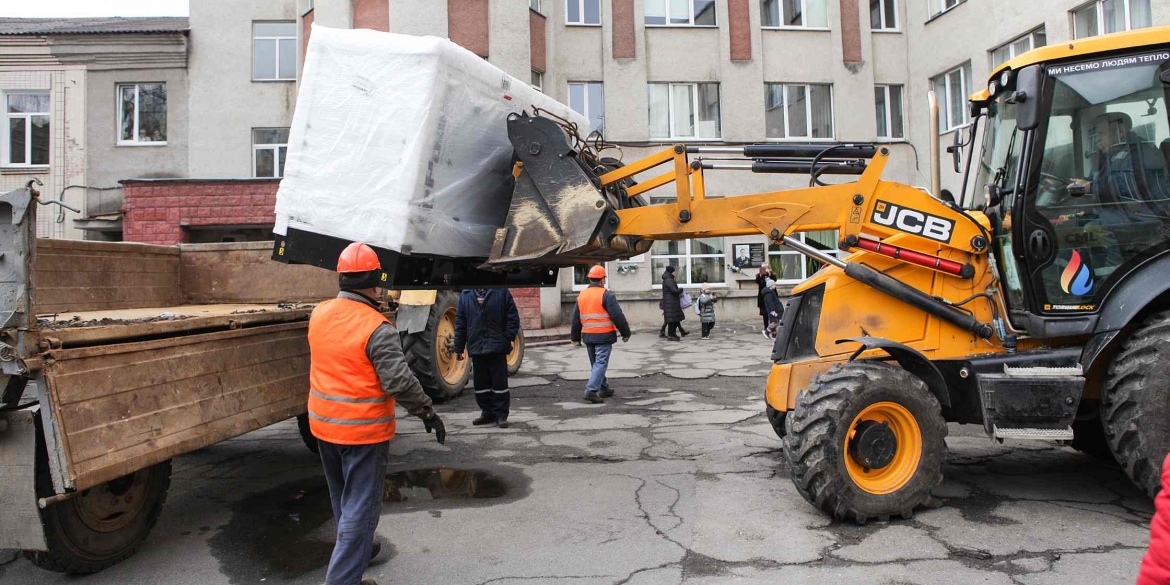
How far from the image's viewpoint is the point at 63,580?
407 cm

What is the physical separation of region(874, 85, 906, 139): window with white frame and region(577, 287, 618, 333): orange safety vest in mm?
14244

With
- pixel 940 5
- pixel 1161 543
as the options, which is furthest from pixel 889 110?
pixel 1161 543

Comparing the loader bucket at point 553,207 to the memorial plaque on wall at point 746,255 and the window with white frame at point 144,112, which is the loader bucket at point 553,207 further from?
the window with white frame at point 144,112

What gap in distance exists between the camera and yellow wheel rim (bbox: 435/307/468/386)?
30.6ft

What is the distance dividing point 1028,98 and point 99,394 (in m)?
5.45

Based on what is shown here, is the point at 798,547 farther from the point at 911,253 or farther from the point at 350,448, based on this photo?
the point at 350,448

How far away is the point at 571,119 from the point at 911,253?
10.1ft

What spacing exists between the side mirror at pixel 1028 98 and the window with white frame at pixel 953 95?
1527cm

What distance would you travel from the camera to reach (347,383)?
3.82 m

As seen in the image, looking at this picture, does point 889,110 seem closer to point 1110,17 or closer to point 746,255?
point 746,255

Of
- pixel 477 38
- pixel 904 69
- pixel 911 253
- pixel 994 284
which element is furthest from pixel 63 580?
pixel 904 69

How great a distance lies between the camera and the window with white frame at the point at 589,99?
1939cm

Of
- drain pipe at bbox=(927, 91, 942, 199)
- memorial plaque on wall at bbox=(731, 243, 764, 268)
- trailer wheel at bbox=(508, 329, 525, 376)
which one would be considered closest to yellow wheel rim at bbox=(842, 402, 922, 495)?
drain pipe at bbox=(927, 91, 942, 199)

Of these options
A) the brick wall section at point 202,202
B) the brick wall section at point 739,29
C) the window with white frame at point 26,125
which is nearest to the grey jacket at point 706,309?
the brick wall section at point 739,29
